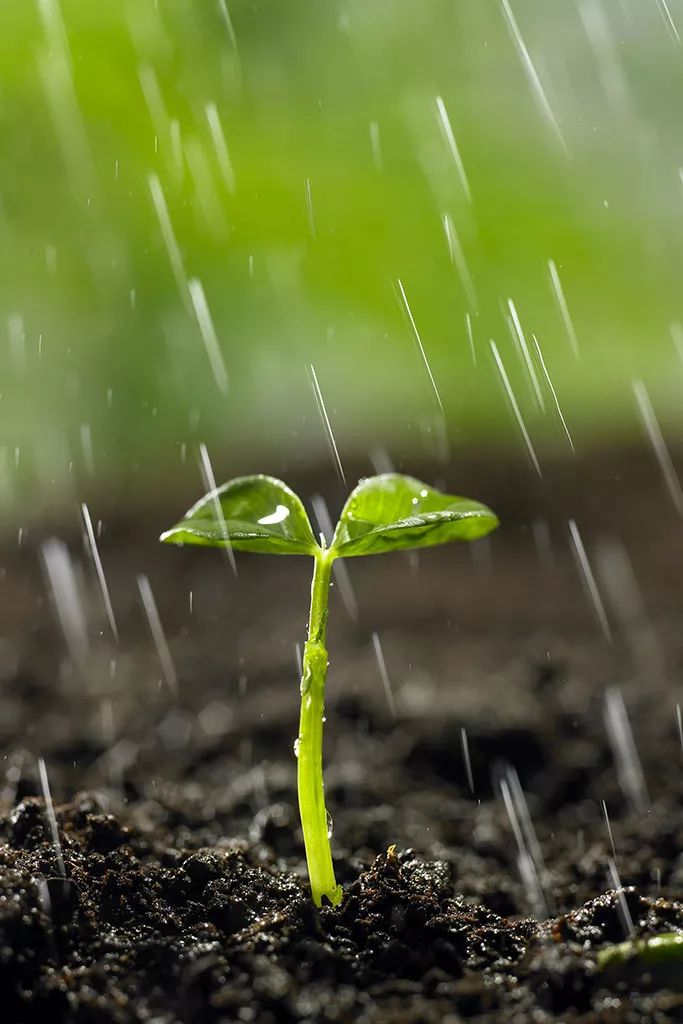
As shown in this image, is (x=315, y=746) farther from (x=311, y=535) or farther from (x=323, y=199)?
(x=323, y=199)

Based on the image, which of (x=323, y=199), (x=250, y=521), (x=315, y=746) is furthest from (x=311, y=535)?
(x=323, y=199)

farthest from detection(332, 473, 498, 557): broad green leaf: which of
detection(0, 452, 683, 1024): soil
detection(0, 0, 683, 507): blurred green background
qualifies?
detection(0, 0, 683, 507): blurred green background

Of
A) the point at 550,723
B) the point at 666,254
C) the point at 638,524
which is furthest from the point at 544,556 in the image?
the point at 666,254

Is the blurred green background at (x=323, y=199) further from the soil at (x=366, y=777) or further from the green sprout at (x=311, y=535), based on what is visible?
the green sprout at (x=311, y=535)

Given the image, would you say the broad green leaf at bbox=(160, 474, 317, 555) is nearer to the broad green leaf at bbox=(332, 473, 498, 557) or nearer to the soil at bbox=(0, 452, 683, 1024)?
the broad green leaf at bbox=(332, 473, 498, 557)

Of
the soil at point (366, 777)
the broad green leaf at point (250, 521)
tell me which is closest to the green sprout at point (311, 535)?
the broad green leaf at point (250, 521)

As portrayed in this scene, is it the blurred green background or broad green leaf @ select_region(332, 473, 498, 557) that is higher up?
the blurred green background
